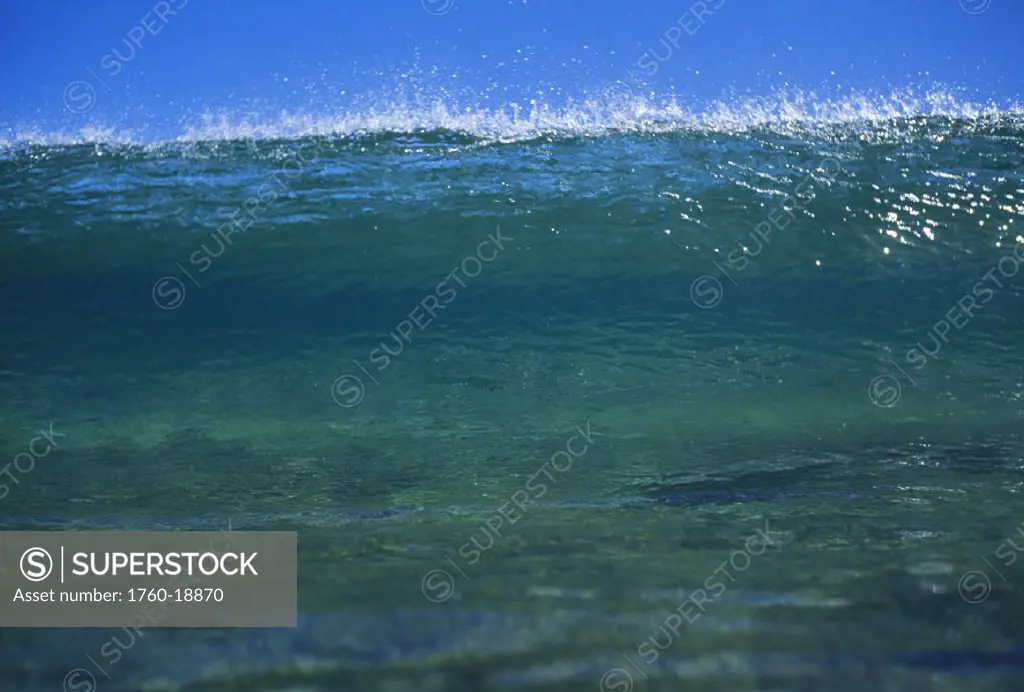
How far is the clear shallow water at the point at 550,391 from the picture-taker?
2.23m

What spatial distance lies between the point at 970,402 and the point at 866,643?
3.63 metres

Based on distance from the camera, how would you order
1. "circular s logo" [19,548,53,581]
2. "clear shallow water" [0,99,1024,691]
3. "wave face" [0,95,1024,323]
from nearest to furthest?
1. "clear shallow water" [0,99,1024,691]
2. "circular s logo" [19,548,53,581]
3. "wave face" [0,95,1024,323]

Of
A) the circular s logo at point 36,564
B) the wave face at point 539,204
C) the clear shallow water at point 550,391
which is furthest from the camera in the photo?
the wave face at point 539,204

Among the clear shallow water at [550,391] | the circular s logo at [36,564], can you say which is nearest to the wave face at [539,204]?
the clear shallow water at [550,391]

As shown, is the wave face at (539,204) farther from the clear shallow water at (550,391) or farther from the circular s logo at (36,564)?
the circular s logo at (36,564)

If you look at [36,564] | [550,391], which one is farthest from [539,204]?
[36,564]

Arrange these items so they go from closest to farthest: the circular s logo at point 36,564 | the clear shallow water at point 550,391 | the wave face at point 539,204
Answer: the clear shallow water at point 550,391 < the circular s logo at point 36,564 < the wave face at point 539,204

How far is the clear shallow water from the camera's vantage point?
2.23m

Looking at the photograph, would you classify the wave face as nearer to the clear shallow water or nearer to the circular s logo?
the clear shallow water

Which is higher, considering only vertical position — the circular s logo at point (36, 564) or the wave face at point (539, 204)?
the wave face at point (539, 204)

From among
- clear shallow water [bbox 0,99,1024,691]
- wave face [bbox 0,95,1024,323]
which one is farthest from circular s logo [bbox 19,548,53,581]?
wave face [bbox 0,95,1024,323]

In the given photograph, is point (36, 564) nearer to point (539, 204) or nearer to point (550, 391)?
→ point (550, 391)

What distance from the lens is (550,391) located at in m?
5.61

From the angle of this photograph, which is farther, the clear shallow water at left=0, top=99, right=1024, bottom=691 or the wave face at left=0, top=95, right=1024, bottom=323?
the wave face at left=0, top=95, right=1024, bottom=323
